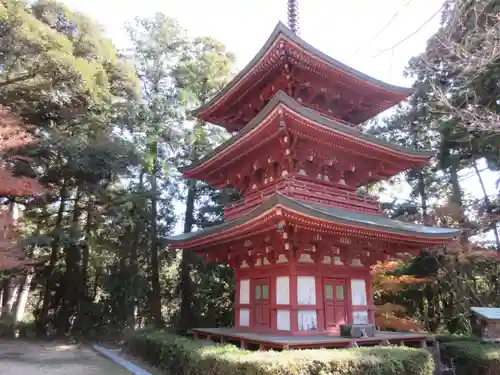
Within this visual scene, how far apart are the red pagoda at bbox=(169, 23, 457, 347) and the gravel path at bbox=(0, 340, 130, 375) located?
3513 mm

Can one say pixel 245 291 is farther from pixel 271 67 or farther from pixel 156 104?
pixel 156 104

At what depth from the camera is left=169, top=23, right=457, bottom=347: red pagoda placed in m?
9.51

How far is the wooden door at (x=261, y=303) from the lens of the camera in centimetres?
1072

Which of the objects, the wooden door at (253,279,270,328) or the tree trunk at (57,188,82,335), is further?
the tree trunk at (57,188,82,335)

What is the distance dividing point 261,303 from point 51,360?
7925 millimetres

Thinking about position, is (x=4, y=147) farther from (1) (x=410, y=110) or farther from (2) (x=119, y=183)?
(1) (x=410, y=110)

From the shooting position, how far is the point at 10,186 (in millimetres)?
14000

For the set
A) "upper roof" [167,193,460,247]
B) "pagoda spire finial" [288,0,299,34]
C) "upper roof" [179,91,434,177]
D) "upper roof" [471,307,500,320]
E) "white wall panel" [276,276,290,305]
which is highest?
"pagoda spire finial" [288,0,299,34]

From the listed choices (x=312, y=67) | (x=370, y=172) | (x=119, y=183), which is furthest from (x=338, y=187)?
(x=119, y=183)

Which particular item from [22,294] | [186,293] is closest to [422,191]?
[186,293]

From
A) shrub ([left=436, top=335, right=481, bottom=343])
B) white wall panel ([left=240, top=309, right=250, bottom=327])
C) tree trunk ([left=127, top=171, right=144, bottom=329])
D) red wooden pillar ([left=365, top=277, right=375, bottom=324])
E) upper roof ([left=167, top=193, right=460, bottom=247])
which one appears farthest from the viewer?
tree trunk ([left=127, top=171, right=144, bottom=329])

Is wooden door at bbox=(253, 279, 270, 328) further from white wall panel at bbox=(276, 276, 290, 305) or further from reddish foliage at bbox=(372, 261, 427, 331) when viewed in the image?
reddish foliage at bbox=(372, 261, 427, 331)

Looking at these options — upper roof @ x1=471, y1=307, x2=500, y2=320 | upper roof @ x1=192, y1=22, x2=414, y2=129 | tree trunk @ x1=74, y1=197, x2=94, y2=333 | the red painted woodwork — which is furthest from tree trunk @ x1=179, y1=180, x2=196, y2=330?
upper roof @ x1=471, y1=307, x2=500, y2=320

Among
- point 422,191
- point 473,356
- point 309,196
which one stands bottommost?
point 473,356
